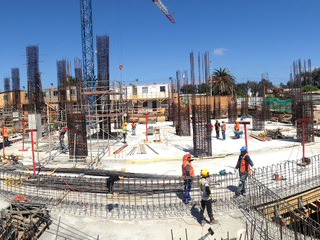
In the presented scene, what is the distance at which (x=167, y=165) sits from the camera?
11.5 meters

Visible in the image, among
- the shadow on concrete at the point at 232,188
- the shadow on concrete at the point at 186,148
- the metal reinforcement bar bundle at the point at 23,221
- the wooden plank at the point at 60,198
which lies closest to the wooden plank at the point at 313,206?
the shadow on concrete at the point at 232,188

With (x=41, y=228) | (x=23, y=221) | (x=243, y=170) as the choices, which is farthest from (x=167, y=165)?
(x=23, y=221)

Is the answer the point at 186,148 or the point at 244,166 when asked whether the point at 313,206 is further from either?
the point at 186,148

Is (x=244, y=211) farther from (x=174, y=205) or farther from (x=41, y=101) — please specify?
(x=41, y=101)

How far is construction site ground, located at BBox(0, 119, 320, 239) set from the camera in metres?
5.79

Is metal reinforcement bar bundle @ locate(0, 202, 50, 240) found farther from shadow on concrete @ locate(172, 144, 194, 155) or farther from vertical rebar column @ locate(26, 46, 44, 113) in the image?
vertical rebar column @ locate(26, 46, 44, 113)

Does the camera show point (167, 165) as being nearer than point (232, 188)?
No

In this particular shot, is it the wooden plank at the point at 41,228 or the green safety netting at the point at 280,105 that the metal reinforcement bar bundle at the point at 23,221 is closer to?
the wooden plank at the point at 41,228

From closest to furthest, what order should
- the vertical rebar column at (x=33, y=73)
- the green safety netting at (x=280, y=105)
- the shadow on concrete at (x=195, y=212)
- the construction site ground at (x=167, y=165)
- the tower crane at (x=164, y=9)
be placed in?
the construction site ground at (x=167, y=165)
the shadow on concrete at (x=195, y=212)
the vertical rebar column at (x=33, y=73)
the green safety netting at (x=280, y=105)
the tower crane at (x=164, y=9)

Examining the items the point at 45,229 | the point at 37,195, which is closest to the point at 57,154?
the point at 37,195

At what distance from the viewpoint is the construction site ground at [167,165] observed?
5785 mm

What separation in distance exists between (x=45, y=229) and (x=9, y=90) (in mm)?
35745

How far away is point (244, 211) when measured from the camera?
21.5 feet

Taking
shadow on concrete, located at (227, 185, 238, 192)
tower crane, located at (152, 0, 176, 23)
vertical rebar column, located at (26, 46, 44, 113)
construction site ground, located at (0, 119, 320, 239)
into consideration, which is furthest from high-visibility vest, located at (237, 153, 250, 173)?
tower crane, located at (152, 0, 176, 23)
